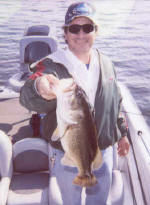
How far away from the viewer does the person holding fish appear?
201 centimetres

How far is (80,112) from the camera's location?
192 cm

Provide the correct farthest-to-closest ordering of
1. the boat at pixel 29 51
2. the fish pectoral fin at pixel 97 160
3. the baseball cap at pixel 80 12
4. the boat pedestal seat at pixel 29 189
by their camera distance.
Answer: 1. the boat at pixel 29 51
2. the boat pedestal seat at pixel 29 189
3. the baseball cap at pixel 80 12
4. the fish pectoral fin at pixel 97 160

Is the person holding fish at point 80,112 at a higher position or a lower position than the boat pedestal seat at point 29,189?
higher

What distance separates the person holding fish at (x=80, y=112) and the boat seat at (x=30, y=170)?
1152mm

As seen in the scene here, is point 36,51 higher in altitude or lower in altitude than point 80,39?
lower

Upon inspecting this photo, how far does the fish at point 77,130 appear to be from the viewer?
184 cm

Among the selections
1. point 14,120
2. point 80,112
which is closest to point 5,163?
point 80,112

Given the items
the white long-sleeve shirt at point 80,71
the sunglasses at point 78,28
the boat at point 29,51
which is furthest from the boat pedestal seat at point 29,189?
the boat at point 29,51

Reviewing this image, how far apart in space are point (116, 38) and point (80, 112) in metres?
A: 18.2

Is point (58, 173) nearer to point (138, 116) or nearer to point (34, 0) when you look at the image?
point (138, 116)

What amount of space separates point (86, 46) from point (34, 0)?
37.8m

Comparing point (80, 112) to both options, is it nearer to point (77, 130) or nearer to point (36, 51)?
point (77, 130)

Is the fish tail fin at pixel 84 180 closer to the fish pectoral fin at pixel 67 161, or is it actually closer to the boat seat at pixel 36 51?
the fish pectoral fin at pixel 67 161

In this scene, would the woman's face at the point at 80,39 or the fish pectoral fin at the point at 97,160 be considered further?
the woman's face at the point at 80,39
